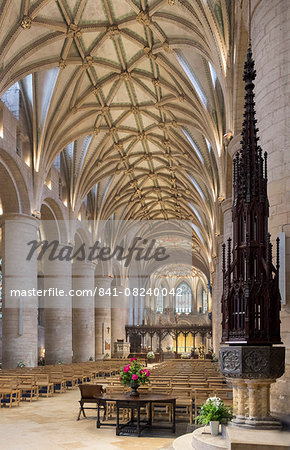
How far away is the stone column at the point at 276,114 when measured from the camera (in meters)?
8.99

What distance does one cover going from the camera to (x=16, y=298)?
24.7 metres

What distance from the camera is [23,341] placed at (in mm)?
24734

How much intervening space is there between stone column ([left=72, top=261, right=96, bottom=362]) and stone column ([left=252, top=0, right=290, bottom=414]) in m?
29.3

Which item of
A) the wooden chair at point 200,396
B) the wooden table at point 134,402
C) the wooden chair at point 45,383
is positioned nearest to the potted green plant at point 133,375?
the wooden table at point 134,402

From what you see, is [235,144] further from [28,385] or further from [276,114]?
[28,385]

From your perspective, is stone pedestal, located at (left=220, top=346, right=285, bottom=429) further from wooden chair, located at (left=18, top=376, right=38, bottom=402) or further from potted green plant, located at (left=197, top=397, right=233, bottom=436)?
wooden chair, located at (left=18, top=376, right=38, bottom=402)

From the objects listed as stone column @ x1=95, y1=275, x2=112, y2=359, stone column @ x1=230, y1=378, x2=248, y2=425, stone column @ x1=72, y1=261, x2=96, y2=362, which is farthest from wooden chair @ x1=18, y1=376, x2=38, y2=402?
→ stone column @ x1=95, y1=275, x2=112, y2=359

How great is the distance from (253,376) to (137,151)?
29.3 metres

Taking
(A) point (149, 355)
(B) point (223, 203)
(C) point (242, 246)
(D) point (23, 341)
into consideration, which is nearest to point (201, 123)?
(B) point (223, 203)

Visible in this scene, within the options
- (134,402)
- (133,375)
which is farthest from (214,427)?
(133,375)

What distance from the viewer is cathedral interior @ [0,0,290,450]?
7.96 meters

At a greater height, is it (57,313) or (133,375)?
(57,313)

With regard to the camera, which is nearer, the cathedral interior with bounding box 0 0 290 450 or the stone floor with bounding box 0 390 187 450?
the cathedral interior with bounding box 0 0 290 450

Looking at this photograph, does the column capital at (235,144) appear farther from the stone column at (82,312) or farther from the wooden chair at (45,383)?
the stone column at (82,312)
